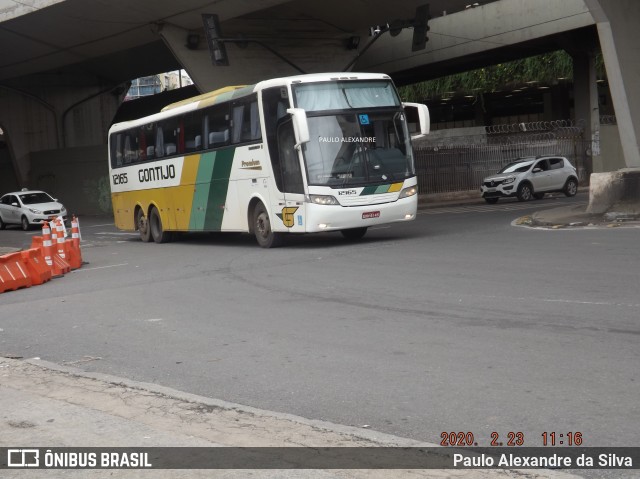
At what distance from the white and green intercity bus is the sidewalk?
11.5 m

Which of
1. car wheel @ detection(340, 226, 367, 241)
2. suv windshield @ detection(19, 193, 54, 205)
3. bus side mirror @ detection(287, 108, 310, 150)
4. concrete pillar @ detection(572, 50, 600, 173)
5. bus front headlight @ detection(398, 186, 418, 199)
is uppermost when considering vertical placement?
concrete pillar @ detection(572, 50, 600, 173)

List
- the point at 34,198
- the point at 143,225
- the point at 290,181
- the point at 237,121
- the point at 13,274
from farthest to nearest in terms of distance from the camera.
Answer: the point at 34,198
the point at 143,225
the point at 237,121
the point at 290,181
the point at 13,274

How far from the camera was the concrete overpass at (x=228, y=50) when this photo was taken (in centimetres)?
3534

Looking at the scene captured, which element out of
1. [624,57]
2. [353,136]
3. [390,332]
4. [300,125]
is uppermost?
[624,57]

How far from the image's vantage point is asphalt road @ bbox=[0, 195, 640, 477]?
6.66 metres

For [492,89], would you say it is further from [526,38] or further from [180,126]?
[180,126]

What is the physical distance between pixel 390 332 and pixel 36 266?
10.00 m

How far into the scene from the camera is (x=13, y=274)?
1714 centimetres

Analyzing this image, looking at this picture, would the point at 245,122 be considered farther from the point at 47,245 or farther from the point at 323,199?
the point at 47,245

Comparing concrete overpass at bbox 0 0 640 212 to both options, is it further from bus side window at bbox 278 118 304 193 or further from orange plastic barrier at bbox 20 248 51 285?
orange plastic barrier at bbox 20 248 51 285

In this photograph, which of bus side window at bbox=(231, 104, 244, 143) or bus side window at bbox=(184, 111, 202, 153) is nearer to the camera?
bus side window at bbox=(231, 104, 244, 143)

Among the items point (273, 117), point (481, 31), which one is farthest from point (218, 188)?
point (481, 31)

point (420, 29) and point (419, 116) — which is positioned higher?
point (420, 29)

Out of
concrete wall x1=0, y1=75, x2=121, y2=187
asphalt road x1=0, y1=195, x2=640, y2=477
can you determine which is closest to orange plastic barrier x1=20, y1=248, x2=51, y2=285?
asphalt road x1=0, y1=195, x2=640, y2=477
